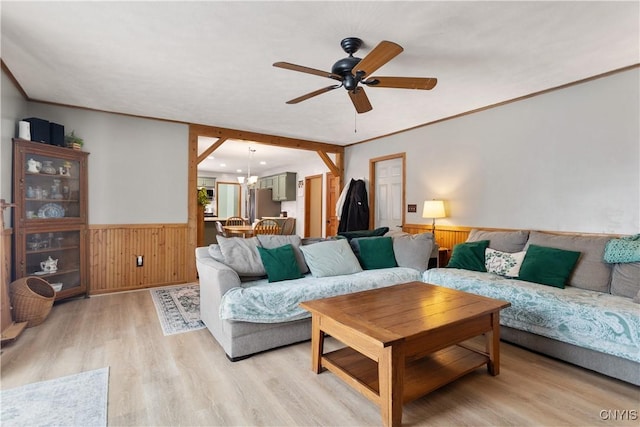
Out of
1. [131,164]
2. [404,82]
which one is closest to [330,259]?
[404,82]

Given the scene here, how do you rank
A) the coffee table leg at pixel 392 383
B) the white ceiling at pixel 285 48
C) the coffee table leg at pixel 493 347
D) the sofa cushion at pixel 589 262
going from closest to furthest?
the coffee table leg at pixel 392 383 < the white ceiling at pixel 285 48 < the coffee table leg at pixel 493 347 < the sofa cushion at pixel 589 262

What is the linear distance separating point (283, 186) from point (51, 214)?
545 cm

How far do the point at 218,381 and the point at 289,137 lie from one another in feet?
14.3

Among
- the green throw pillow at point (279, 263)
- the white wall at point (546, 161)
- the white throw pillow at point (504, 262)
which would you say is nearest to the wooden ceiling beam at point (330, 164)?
the white wall at point (546, 161)

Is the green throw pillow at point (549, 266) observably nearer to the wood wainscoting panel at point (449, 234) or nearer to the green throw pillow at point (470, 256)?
the green throw pillow at point (470, 256)

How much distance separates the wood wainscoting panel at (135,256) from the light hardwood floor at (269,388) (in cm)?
144

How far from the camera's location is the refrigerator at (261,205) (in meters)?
9.11

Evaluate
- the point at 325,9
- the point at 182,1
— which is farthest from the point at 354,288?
the point at 182,1

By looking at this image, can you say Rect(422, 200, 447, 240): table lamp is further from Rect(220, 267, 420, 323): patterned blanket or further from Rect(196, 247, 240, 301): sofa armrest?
Rect(196, 247, 240, 301): sofa armrest

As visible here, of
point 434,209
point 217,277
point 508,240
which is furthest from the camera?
point 434,209

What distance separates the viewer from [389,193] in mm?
5562

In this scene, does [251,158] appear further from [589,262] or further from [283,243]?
[589,262]

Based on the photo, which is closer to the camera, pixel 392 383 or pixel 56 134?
pixel 392 383

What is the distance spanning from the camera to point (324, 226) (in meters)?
7.45
